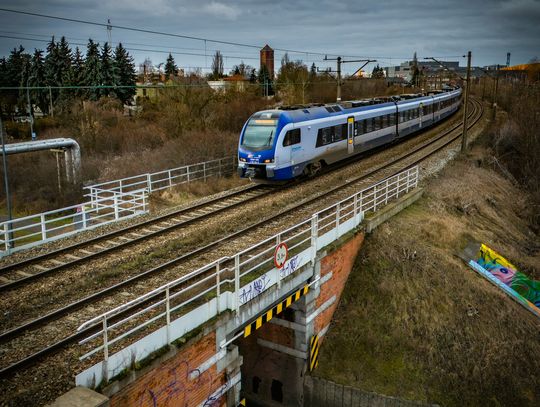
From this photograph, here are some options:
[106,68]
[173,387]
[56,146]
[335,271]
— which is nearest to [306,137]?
[335,271]

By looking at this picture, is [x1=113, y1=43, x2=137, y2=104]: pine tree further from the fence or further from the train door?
the fence

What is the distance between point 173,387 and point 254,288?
2.65 m

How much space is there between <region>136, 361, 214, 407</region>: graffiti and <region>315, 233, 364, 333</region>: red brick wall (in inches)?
199

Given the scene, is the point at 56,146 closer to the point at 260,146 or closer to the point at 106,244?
the point at 260,146

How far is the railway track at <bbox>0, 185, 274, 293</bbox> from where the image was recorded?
11438 millimetres

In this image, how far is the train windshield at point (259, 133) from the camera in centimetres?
1916

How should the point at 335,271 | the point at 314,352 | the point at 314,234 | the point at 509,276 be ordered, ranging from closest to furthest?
the point at 314,234 < the point at 314,352 < the point at 335,271 < the point at 509,276

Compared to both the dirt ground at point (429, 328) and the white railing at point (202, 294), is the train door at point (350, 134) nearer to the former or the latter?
the dirt ground at point (429, 328)

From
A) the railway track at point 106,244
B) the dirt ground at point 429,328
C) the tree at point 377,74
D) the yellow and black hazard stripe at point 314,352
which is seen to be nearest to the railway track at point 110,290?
the railway track at point 106,244

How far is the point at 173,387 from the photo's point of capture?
8867 mm

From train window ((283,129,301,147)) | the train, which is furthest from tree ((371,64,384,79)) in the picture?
train window ((283,129,301,147))

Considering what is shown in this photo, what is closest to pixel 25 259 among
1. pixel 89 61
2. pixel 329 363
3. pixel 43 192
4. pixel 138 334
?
pixel 138 334

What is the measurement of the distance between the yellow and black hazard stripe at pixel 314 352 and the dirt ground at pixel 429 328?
0.59ft

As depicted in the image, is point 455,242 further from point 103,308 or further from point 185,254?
point 103,308
